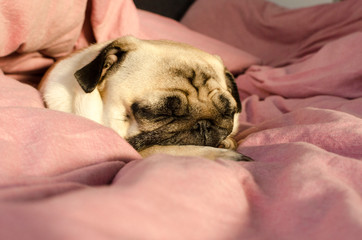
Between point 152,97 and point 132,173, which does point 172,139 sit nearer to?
point 152,97

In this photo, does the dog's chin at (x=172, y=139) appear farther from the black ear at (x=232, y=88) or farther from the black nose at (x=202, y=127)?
the black ear at (x=232, y=88)

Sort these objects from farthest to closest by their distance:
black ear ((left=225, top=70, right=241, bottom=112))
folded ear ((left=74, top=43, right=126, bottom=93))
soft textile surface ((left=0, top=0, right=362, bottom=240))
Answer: black ear ((left=225, top=70, right=241, bottom=112)) → folded ear ((left=74, top=43, right=126, bottom=93)) → soft textile surface ((left=0, top=0, right=362, bottom=240))

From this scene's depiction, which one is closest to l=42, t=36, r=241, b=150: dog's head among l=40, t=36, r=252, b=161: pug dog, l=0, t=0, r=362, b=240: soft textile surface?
l=40, t=36, r=252, b=161: pug dog

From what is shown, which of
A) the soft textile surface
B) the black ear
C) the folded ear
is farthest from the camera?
the black ear

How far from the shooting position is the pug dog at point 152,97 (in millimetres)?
1017

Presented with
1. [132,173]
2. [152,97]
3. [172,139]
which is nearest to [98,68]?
[152,97]

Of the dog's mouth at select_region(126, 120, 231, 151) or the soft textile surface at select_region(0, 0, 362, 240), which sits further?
the dog's mouth at select_region(126, 120, 231, 151)

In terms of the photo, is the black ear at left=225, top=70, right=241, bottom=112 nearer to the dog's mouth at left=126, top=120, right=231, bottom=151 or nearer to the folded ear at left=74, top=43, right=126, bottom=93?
the dog's mouth at left=126, top=120, right=231, bottom=151

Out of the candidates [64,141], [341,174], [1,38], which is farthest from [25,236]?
[1,38]

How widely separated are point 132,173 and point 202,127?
501 millimetres

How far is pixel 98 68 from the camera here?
1.02 metres

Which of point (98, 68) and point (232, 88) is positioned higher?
point (98, 68)

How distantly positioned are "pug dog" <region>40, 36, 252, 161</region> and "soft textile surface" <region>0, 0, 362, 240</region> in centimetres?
11

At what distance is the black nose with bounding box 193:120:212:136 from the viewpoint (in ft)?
3.49
